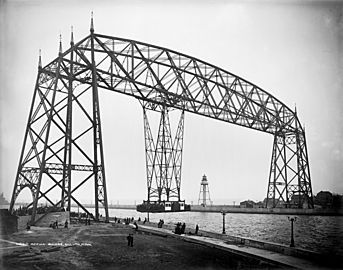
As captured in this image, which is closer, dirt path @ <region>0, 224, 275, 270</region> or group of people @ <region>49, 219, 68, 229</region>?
dirt path @ <region>0, 224, 275, 270</region>

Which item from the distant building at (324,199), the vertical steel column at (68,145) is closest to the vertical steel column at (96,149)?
the vertical steel column at (68,145)

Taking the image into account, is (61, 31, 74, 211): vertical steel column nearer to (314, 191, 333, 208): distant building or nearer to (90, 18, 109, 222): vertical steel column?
(90, 18, 109, 222): vertical steel column

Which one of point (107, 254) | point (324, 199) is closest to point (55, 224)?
point (107, 254)

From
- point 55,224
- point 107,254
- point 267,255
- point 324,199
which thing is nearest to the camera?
point 107,254

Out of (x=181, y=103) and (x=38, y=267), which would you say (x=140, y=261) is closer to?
(x=38, y=267)

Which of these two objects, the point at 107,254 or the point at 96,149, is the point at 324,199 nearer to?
the point at 96,149

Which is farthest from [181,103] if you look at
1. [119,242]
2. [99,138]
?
[119,242]

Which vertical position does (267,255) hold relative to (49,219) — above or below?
below

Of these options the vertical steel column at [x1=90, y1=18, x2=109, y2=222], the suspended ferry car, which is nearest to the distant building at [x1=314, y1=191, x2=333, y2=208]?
the suspended ferry car

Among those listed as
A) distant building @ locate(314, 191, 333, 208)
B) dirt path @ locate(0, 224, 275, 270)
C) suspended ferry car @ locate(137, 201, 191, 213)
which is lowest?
dirt path @ locate(0, 224, 275, 270)

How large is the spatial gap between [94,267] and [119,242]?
22.5 feet

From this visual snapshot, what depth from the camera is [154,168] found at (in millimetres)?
42250

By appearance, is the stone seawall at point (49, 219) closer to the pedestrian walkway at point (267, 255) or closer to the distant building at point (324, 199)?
the pedestrian walkway at point (267, 255)

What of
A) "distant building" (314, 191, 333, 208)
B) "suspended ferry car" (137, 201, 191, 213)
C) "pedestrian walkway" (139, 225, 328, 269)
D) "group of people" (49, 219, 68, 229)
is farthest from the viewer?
"distant building" (314, 191, 333, 208)
